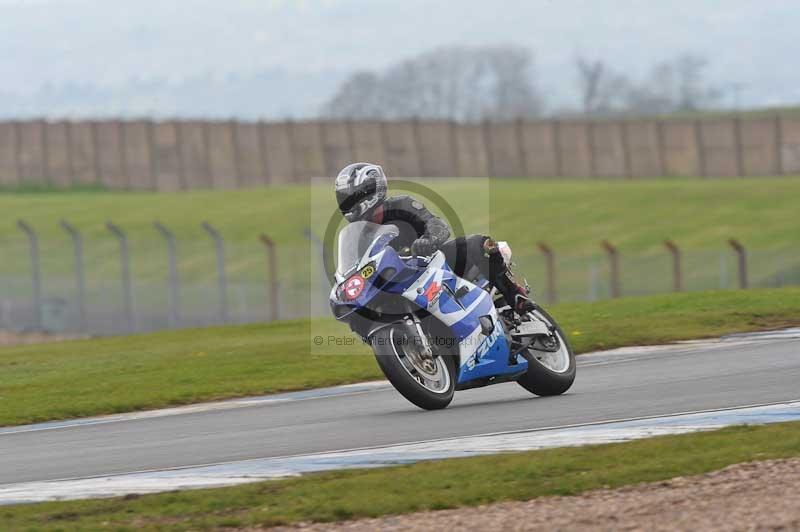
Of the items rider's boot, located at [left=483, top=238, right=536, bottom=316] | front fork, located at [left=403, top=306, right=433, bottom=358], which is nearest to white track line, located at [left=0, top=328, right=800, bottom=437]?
rider's boot, located at [left=483, top=238, right=536, bottom=316]

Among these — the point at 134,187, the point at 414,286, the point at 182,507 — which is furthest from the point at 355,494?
the point at 134,187

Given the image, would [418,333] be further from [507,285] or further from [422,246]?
[507,285]

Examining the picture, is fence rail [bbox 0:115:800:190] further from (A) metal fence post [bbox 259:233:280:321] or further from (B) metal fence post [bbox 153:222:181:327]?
(B) metal fence post [bbox 153:222:181:327]

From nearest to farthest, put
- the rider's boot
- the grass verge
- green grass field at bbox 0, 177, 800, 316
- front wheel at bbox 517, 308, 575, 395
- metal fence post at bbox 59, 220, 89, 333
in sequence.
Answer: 1. the grass verge
2. the rider's boot
3. front wheel at bbox 517, 308, 575, 395
4. green grass field at bbox 0, 177, 800, 316
5. metal fence post at bbox 59, 220, 89, 333

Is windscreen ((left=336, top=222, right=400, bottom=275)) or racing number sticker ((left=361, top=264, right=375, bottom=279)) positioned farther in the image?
windscreen ((left=336, top=222, right=400, bottom=275))

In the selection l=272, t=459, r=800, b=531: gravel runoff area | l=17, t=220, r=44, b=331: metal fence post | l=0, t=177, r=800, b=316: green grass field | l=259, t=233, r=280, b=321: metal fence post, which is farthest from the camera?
l=17, t=220, r=44, b=331: metal fence post

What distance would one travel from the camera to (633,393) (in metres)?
12.5

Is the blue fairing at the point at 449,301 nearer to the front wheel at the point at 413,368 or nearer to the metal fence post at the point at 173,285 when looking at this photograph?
the front wheel at the point at 413,368

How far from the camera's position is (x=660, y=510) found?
7898mm

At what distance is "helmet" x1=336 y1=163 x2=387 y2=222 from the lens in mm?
11562

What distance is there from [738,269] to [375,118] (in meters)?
37.5

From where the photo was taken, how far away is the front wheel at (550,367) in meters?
12.5

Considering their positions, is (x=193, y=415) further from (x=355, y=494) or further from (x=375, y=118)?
(x=375, y=118)

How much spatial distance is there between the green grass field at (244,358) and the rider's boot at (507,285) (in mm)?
3240
